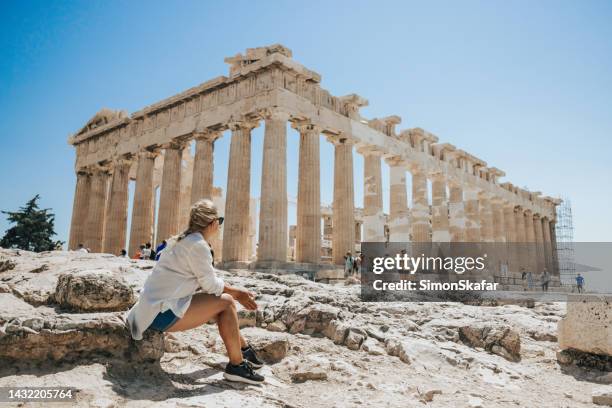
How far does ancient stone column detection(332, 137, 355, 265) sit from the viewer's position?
21250 mm

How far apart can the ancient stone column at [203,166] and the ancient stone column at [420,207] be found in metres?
11.7

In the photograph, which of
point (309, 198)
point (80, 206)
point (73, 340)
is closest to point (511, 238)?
point (309, 198)

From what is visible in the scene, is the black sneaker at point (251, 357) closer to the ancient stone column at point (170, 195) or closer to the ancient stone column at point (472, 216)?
the ancient stone column at point (170, 195)

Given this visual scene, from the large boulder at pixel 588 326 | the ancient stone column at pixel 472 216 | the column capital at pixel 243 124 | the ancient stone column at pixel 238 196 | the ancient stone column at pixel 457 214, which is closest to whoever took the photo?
the large boulder at pixel 588 326

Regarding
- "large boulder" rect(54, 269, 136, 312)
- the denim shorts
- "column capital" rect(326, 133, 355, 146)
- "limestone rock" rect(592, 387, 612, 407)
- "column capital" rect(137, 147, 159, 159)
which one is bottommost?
"limestone rock" rect(592, 387, 612, 407)

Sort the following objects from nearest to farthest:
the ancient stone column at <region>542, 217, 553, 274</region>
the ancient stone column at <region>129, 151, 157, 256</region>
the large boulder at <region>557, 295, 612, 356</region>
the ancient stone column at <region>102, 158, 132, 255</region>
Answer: the large boulder at <region>557, 295, 612, 356</region>
the ancient stone column at <region>129, 151, 157, 256</region>
the ancient stone column at <region>102, 158, 132, 255</region>
the ancient stone column at <region>542, 217, 553, 274</region>

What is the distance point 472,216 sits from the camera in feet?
104

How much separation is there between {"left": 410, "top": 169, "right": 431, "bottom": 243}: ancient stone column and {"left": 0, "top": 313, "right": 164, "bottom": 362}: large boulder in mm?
23566

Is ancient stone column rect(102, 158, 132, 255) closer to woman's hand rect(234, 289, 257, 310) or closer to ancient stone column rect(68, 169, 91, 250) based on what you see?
ancient stone column rect(68, 169, 91, 250)

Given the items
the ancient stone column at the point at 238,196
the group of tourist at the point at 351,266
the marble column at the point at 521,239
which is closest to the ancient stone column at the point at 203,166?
the ancient stone column at the point at 238,196

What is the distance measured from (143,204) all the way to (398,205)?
13.3 metres

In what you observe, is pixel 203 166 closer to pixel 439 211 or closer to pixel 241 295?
pixel 439 211

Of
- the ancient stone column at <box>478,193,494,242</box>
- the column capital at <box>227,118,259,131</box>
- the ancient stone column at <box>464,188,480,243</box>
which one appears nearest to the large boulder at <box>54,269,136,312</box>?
the column capital at <box>227,118,259,131</box>

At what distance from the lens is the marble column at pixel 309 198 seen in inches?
777
